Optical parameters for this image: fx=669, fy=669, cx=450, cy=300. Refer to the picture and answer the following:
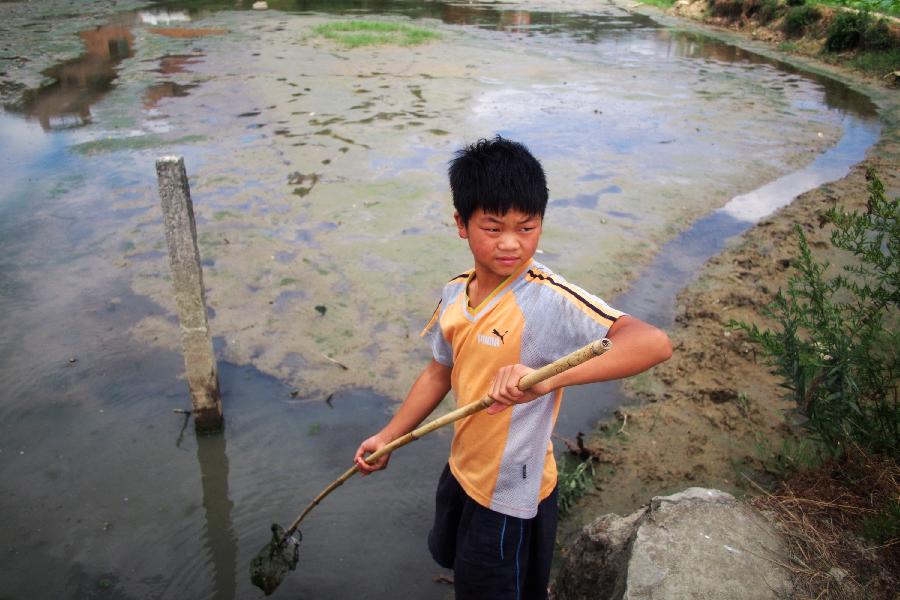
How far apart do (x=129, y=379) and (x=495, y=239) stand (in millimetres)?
3105

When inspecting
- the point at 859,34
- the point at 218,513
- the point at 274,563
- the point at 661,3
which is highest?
the point at 661,3

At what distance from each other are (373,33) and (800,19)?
32.0 feet

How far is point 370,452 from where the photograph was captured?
2109 mm

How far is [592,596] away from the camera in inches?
87.3

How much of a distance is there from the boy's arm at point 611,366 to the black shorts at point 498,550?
1.55 ft

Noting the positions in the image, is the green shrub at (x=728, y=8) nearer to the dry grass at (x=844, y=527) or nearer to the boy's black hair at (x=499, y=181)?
the dry grass at (x=844, y=527)

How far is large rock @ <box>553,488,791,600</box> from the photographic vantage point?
177cm

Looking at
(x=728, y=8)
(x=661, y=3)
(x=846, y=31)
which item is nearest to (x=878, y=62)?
(x=846, y=31)

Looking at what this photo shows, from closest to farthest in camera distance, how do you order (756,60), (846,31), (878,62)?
(878,62) → (846,31) → (756,60)

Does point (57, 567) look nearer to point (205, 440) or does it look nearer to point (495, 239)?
point (205, 440)

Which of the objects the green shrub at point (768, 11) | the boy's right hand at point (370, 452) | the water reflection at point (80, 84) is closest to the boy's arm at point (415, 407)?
the boy's right hand at point (370, 452)

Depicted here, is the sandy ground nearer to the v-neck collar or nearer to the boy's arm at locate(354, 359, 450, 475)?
the boy's arm at locate(354, 359, 450, 475)

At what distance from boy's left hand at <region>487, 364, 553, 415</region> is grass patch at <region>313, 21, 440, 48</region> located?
13534 millimetres

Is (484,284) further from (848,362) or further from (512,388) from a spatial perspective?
(848,362)
